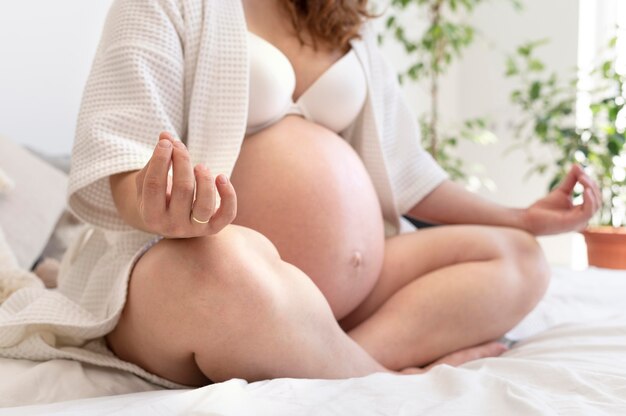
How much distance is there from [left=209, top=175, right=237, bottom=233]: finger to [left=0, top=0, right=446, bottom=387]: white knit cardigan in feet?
0.68

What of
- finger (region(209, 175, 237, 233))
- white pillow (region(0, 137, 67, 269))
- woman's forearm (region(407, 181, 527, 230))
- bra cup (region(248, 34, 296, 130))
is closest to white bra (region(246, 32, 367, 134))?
bra cup (region(248, 34, 296, 130))

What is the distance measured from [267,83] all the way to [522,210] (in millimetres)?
520

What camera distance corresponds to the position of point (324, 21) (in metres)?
1.31

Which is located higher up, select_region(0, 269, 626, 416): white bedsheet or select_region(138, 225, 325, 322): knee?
select_region(138, 225, 325, 322): knee

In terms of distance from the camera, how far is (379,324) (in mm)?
1124

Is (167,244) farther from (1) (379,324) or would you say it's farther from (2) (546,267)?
(2) (546,267)

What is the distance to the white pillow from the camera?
1488 millimetres

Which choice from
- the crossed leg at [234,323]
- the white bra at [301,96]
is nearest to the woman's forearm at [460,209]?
the white bra at [301,96]

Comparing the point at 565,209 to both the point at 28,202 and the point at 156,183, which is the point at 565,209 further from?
the point at 28,202

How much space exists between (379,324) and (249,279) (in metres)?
0.36

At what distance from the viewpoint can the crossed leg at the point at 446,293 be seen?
1.12m

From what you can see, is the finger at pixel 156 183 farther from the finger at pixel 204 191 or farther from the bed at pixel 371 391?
the bed at pixel 371 391

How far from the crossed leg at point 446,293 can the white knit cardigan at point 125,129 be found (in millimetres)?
336

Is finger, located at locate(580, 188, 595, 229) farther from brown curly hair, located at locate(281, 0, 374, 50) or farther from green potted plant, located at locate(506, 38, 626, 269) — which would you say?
green potted plant, located at locate(506, 38, 626, 269)
